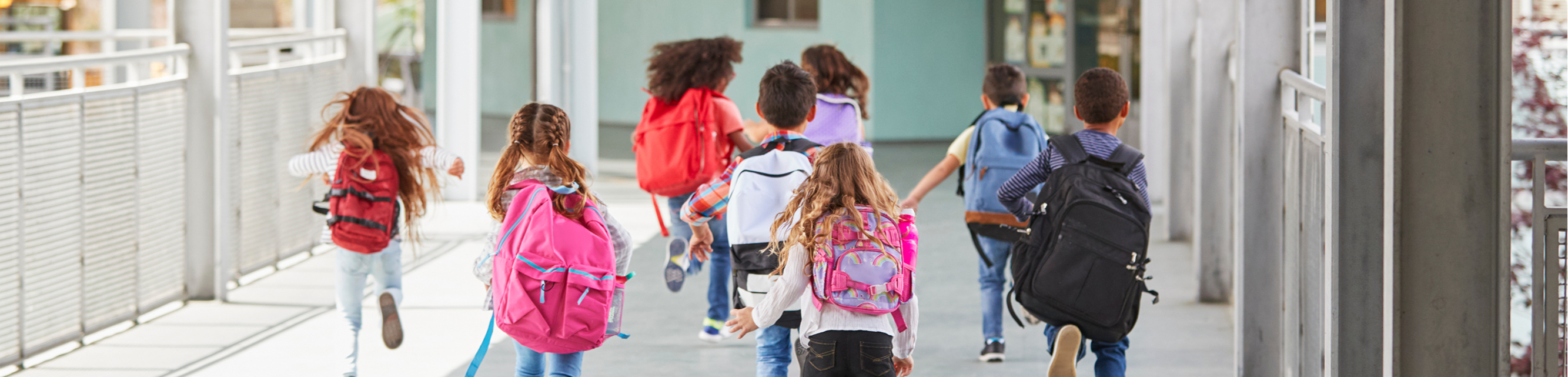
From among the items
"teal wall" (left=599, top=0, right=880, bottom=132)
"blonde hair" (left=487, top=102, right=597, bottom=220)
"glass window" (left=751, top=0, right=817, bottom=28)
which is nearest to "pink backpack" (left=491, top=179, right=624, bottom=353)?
"blonde hair" (left=487, top=102, right=597, bottom=220)

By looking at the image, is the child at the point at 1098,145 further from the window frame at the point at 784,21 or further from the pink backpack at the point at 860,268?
the window frame at the point at 784,21

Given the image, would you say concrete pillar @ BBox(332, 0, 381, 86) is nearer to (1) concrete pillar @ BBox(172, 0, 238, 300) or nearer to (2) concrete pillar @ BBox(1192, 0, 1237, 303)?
(1) concrete pillar @ BBox(172, 0, 238, 300)

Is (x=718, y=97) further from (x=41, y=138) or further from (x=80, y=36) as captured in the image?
(x=80, y=36)

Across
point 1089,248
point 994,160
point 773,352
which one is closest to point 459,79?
point 994,160

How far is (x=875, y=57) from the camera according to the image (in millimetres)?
17859

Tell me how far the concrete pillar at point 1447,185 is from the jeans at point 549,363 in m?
2.19

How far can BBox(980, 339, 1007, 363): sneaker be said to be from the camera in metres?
5.73

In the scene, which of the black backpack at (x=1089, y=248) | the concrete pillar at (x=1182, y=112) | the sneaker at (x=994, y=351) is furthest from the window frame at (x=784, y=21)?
the black backpack at (x=1089, y=248)

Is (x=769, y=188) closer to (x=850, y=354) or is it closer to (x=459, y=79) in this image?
(x=850, y=354)

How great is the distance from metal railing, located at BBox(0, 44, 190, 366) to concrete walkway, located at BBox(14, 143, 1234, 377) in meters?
0.16

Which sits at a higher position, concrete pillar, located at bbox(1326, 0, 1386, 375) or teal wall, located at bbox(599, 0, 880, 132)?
teal wall, located at bbox(599, 0, 880, 132)

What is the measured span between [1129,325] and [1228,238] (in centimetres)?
350

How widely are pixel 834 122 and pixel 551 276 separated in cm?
191

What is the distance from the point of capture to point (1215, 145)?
736 centimetres
